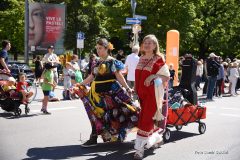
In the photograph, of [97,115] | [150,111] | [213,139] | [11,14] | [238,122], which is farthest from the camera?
[11,14]

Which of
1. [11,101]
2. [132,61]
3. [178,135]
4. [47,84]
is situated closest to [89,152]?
[178,135]

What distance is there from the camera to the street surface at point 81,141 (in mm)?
6770

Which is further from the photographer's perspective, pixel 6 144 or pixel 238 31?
pixel 238 31

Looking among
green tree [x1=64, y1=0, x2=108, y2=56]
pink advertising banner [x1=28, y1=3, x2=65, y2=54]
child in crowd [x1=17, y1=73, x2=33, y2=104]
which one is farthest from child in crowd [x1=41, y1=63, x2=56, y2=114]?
green tree [x1=64, y1=0, x2=108, y2=56]

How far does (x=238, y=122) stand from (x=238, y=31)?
34.1 metres

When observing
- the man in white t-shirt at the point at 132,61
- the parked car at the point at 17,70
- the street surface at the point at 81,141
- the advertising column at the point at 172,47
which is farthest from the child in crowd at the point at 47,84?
the advertising column at the point at 172,47

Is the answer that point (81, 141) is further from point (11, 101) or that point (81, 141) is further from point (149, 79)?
point (11, 101)

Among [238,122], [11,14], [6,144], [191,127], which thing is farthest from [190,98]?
[11,14]

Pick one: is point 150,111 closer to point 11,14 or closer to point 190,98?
point 190,98

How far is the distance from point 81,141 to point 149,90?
2082mm

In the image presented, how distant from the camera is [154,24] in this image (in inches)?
1410

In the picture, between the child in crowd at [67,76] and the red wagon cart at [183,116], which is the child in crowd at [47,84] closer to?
the child in crowd at [67,76]

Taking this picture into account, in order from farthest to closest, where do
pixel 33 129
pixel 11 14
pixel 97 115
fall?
pixel 11 14 → pixel 33 129 → pixel 97 115

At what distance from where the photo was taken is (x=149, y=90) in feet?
20.9
